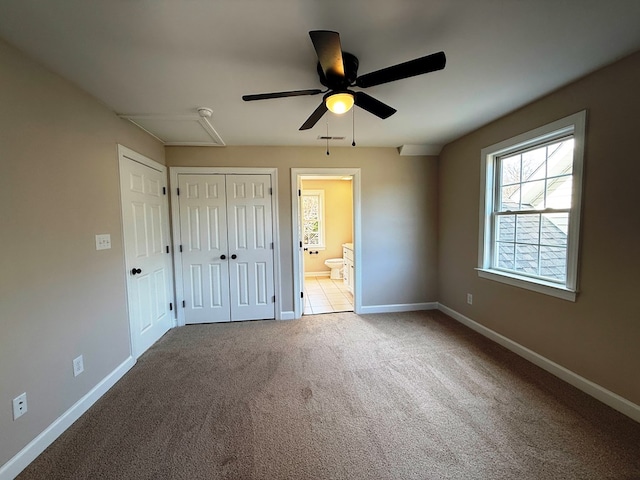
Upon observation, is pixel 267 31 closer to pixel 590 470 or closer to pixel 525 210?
pixel 525 210

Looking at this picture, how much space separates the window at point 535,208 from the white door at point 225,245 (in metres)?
2.62

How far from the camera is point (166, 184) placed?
3.30m

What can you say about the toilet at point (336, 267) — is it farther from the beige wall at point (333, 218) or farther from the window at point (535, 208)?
the window at point (535, 208)

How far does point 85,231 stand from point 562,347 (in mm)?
3851

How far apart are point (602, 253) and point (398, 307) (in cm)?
230

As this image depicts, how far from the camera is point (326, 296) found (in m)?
4.77

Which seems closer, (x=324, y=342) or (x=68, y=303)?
(x=68, y=303)

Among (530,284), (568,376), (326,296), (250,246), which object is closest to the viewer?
(568,376)

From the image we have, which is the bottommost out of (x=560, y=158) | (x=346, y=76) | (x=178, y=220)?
(x=178, y=220)

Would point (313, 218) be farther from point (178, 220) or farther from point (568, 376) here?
point (568, 376)

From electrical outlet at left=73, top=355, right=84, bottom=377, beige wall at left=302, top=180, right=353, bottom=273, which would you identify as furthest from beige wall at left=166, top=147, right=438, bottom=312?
beige wall at left=302, top=180, right=353, bottom=273

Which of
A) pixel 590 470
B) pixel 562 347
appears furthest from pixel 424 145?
pixel 590 470

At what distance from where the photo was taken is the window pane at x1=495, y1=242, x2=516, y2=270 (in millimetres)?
2723

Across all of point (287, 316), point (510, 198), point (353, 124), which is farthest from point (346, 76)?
point (287, 316)
